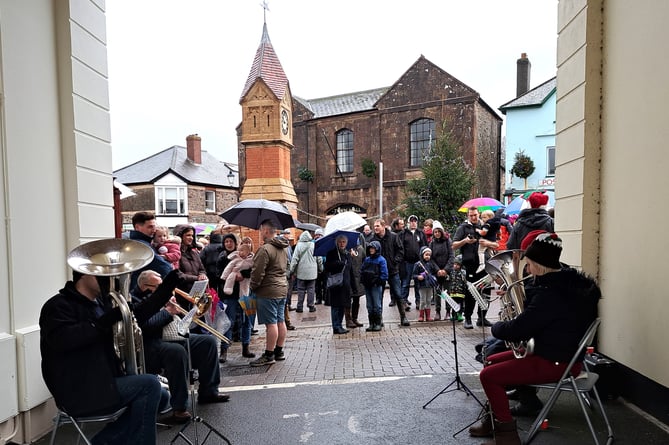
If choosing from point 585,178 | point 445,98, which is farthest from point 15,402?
point 445,98

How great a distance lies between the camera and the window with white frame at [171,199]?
113 ft

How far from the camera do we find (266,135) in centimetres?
1354

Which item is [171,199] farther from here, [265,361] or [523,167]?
[265,361]

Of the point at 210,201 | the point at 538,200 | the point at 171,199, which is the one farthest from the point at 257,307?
the point at 210,201

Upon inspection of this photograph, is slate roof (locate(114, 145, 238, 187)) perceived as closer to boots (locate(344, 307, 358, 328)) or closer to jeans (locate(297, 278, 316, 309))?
jeans (locate(297, 278, 316, 309))

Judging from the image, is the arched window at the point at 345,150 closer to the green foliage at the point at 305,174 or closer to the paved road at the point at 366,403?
the green foliage at the point at 305,174

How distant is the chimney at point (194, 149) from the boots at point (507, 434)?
123ft

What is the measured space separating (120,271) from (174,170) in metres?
33.7

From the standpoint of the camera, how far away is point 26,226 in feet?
13.5

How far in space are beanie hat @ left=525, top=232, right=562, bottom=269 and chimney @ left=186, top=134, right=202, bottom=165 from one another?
1466 inches

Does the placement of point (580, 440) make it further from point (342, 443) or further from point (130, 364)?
point (130, 364)

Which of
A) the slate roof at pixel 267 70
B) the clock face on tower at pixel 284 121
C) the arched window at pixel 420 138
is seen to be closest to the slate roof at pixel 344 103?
the arched window at pixel 420 138

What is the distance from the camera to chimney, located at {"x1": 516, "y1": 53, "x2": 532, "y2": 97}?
87.9 feet

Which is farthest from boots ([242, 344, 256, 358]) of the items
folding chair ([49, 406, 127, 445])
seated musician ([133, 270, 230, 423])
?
folding chair ([49, 406, 127, 445])
